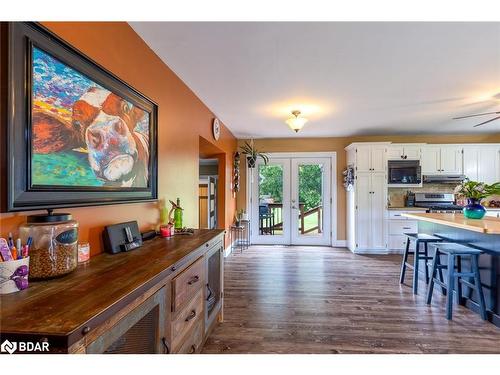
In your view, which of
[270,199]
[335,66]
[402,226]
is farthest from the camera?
[270,199]

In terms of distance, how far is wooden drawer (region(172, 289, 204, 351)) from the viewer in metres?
1.40

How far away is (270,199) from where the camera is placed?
5961 mm

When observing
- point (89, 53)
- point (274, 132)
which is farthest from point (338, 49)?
point (274, 132)

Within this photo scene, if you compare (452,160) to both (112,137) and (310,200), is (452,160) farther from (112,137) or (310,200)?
(112,137)

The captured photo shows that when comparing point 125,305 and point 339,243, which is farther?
point 339,243

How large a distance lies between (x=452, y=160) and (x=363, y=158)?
1.82m

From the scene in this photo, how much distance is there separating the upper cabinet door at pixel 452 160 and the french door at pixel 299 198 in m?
2.23

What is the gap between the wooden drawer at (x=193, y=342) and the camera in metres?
1.52

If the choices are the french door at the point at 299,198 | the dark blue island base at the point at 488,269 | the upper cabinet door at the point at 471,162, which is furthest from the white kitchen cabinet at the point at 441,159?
the dark blue island base at the point at 488,269

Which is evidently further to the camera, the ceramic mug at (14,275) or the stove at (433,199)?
the stove at (433,199)

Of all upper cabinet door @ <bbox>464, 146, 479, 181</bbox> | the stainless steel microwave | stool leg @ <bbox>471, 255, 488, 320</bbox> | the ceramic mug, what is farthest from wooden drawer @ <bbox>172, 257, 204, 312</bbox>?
upper cabinet door @ <bbox>464, 146, 479, 181</bbox>

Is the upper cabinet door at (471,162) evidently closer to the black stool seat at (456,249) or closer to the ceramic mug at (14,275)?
the black stool seat at (456,249)

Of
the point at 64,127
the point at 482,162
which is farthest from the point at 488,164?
the point at 64,127
